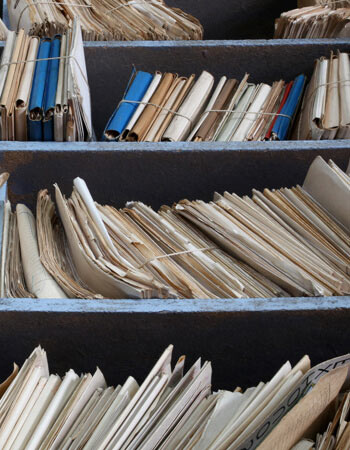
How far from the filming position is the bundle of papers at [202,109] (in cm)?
305

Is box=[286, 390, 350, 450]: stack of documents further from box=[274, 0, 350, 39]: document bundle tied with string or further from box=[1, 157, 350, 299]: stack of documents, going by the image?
box=[274, 0, 350, 39]: document bundle tied with string

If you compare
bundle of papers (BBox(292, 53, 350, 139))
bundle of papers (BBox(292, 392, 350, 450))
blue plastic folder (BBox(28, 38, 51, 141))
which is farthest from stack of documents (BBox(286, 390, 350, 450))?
blue plastic folder (BBox(28, 38, 51, 141))

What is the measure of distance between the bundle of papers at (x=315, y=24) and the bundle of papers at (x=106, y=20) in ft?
1.41

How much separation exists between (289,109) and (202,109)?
37 cm

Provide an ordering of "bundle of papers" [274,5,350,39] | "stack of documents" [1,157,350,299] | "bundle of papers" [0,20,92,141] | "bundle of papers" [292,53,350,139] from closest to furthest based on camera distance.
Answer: "stack of documents" [1,157,350,299], "bundle of papers" [0,20,92,141], "bundle of papers" [292,53,350,139], "bundle of papers" [274,5,350,39]

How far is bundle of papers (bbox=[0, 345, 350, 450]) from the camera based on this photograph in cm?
156

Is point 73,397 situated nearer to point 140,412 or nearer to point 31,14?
point 140,412

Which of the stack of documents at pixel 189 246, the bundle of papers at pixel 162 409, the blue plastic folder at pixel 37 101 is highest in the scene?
the blue plastic folder at pixel 37 101

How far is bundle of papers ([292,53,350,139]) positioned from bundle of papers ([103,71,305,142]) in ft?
0.28

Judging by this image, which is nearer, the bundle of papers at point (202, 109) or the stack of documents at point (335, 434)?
the stack of documents at point (335, 434)

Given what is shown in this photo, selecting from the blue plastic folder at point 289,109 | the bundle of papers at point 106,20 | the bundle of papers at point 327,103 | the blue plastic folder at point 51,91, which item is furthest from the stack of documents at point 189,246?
the bundle of papers at point 106,20

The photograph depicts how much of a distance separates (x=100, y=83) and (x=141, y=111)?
0.40 m

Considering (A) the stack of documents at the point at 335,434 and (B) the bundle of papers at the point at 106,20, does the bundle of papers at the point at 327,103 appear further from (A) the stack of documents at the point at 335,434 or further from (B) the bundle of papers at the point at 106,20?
(A) the stack of documents at the point at 335,434

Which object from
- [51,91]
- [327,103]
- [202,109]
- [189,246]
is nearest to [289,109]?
[327,103]
